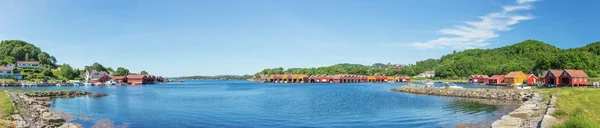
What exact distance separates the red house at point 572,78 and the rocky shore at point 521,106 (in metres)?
16.6

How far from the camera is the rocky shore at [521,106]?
1795cm

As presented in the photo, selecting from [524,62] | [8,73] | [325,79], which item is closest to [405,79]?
[325,79]

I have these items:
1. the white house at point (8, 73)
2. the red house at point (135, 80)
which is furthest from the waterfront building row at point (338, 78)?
the white house at point (8, 73)

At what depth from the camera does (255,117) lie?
26.0 m

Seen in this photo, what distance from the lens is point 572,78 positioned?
2295 inches

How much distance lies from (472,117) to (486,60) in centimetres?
16136

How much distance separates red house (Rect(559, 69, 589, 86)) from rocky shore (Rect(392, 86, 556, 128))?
16592mm

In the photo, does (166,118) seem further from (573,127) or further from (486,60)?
(486,60)

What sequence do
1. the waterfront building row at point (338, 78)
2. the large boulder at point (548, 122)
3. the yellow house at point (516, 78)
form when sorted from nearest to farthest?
the large boulder at point (548, 122), the yellow house at point (516, 78), the waterfront building row at point (338, 78)

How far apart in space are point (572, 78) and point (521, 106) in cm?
4048

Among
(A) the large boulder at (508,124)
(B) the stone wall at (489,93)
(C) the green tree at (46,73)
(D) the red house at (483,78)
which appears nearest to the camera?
(A) the large boulder at (508,124)

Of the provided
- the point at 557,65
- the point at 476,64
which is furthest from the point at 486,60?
the point at 557,65

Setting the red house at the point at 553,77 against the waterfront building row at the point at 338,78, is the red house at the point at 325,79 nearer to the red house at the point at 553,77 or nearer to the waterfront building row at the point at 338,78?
the waterfront building row at the point at 338,78

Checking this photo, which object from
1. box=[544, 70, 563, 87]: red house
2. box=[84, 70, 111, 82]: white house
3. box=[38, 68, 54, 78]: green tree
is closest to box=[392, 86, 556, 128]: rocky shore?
box=[544, 70, 563, 87]: red house
